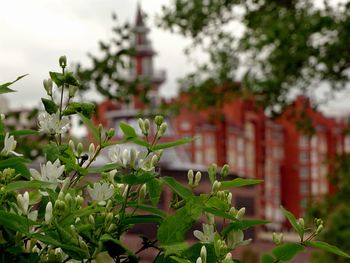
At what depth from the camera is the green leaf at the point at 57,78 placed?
2232mm

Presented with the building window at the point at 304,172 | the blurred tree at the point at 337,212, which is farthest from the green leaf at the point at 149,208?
the building window at the point at 304,172

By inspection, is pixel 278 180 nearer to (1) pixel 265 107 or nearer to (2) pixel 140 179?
(1) pixel 265 107

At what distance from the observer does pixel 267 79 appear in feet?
53.0

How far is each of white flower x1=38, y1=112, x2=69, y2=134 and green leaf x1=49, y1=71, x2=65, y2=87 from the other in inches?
3.5

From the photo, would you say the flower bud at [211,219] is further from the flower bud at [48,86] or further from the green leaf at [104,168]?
the flower bud at [48,86]

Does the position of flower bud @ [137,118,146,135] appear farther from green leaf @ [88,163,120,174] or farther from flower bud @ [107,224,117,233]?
flower bud @ [107,224,117,233]

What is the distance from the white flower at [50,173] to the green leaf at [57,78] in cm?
22

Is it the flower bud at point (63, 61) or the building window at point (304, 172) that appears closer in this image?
the flower bud at point (63, 61)

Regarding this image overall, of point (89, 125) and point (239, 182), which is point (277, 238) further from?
point (89, 125)

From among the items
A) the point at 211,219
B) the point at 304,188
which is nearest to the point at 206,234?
the point at 211,219

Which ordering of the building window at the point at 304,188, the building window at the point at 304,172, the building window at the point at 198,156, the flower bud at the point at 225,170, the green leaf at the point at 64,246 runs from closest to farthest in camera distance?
the green leaf at the point at 64,246 < the flower bud at the point at 225,170 < the building window at the point at 198,156 < the building window at the point at 304,188 < the building window at the point at 304,172

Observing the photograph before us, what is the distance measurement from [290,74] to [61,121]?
13.8m

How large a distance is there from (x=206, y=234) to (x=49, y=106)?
53 centimetres

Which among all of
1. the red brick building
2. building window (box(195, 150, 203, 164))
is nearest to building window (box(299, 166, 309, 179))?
the red brick building
